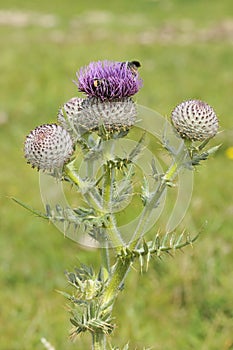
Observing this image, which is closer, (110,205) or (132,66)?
(110,205)

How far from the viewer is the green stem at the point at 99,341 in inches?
79.6

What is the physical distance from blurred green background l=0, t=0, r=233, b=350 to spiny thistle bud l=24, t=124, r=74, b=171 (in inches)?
8.6

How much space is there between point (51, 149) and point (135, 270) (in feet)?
1.84

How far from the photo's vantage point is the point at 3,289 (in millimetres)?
4613

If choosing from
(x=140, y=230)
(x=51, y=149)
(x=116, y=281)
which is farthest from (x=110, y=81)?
(x=116, y=281)

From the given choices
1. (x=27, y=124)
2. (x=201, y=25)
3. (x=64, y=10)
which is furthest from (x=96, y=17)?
(x=27, y=124)

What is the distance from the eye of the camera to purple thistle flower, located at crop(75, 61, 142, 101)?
6.57 ft

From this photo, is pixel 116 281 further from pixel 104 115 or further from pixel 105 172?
pixel 104 115

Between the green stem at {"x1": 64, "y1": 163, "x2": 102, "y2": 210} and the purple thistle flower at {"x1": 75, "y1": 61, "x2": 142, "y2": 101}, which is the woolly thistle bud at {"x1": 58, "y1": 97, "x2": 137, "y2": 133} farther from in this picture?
the green stem at {"x1": 64, "y1": 163, "x2": 102, "y2": 210}

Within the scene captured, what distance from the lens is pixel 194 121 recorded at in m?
2.07

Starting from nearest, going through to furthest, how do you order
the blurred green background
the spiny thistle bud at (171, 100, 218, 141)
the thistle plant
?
the thistle plant, the spiny thistle bud at (171, 100, 218, 141), the blurred green background

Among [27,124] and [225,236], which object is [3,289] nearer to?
[225,236]

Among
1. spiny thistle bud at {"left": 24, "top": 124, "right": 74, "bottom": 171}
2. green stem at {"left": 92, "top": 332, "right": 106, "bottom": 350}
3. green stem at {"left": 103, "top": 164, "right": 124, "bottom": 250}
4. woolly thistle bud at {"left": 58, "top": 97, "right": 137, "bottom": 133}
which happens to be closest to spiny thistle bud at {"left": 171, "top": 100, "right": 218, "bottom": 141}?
woolly thistle bud at {"left": 58, "top": 97, "right": 137, "bottom": 133}

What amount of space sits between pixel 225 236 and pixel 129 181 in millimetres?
3471
